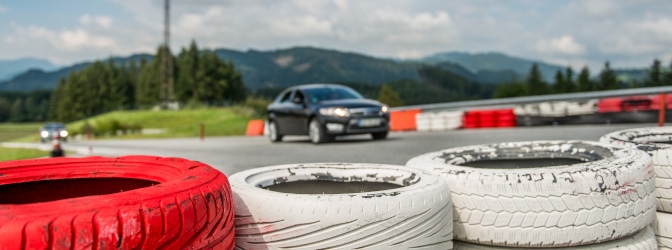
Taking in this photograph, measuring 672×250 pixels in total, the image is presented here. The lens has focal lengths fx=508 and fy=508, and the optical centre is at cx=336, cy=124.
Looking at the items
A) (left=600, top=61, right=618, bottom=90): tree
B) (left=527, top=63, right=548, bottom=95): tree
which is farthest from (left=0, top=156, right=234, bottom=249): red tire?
(left=527, top=63, right=548, bottom=95): tree

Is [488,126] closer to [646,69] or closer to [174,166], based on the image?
[174,166]

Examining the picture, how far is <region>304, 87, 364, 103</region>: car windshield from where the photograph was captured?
515 inches

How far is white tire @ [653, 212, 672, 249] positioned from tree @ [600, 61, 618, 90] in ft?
389

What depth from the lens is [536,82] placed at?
12381 cm

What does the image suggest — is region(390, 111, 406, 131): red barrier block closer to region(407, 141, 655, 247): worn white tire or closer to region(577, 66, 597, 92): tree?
region(407, 141, 655, 247): worn white tire

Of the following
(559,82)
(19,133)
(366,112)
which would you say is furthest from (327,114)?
(559,82)

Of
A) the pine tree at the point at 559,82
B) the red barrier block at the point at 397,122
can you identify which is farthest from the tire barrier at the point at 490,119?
the pine tree at the point at 559,82

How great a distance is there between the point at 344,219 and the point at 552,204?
44.9 inches

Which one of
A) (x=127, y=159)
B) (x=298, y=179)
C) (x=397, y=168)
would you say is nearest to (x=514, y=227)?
(x=397, y=168)

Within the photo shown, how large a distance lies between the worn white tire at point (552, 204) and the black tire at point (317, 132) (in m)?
9.32

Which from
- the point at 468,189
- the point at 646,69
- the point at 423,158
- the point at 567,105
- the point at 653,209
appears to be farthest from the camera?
the point at 646,69

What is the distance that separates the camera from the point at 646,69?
4094 inches

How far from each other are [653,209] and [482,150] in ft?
4.34

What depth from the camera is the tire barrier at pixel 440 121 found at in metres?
17.4
